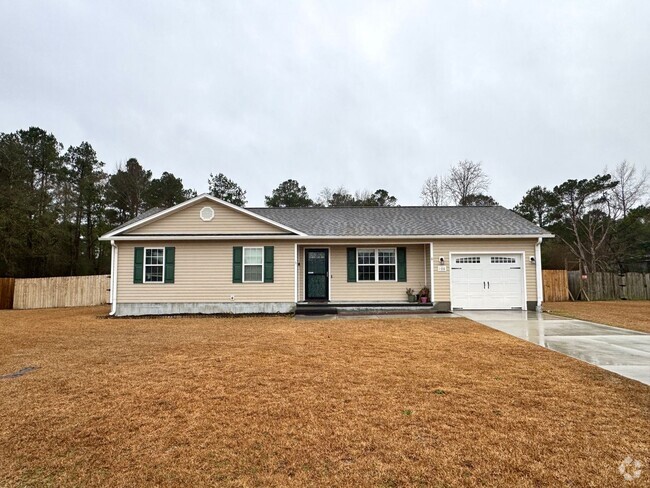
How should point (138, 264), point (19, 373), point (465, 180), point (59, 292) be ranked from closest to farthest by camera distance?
point (19, 373) → point (138, 264) → point (59, 292) → point (465, 180)

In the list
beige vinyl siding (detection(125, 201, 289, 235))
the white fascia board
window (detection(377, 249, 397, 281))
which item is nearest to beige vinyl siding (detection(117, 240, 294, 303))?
the white fascia board

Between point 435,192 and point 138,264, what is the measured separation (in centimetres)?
2604

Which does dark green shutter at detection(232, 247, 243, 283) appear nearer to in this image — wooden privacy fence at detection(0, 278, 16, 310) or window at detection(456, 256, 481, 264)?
window at detection(456, 256, 481, 264)

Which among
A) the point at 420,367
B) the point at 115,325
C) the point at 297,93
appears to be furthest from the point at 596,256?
the point at 115,325

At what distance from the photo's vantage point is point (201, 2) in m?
13.9

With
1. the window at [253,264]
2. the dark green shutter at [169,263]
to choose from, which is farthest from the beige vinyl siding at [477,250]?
the dark green shutter at [169,263]

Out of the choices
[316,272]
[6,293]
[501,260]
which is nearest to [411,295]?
[501,260]

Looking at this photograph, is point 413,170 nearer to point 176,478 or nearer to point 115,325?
point 115,325

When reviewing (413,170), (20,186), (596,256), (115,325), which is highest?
(413,170)

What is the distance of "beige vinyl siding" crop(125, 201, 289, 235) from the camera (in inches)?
515

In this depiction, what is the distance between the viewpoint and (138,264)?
1303 cm

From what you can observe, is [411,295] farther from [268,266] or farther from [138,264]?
[138,264]

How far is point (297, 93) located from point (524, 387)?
20779mm

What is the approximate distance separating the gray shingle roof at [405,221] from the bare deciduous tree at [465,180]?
15281mm
